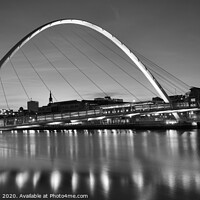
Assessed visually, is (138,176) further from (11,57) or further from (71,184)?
(11,57)

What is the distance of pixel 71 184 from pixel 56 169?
3.64 meters

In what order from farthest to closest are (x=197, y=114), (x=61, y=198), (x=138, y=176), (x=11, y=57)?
(x=197, y=114) < (x=11, y=57) < (x=138, y=176) < (x=61, y=198)

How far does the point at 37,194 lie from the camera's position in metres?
8.59

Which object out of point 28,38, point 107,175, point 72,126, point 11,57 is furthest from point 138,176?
point 72,126

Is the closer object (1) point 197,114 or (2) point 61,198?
(2) point 61,198

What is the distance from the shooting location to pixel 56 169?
520 inches

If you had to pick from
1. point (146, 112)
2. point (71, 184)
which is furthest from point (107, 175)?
point (146, 112)

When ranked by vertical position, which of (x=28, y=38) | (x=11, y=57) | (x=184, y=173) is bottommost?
(x=184, y=173)

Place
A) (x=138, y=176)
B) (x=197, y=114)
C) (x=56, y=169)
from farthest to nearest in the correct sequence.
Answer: (x=197, y=114) < (x=56, y=169) < (x=138, y=176)

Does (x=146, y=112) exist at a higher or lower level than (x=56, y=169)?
higher

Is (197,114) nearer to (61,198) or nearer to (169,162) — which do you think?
(169,162)

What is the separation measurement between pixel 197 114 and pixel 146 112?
5019cm

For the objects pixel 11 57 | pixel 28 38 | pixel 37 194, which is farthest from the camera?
pixel 28 38

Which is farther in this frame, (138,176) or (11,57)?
(11,57)
